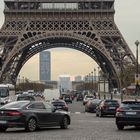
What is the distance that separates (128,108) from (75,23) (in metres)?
59.3

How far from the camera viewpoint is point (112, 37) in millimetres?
83562

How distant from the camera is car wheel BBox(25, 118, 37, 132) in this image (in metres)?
24.7

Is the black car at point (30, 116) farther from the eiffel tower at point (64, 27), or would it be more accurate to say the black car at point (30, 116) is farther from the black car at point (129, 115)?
the eiffel tower at point (64, 27)

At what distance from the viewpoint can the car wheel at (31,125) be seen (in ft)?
80.9

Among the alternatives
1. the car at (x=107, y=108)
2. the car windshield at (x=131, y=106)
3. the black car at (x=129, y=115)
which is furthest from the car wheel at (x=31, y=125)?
the car at (x=107, y=108)

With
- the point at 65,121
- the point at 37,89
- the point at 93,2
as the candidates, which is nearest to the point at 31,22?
the point at 93,2

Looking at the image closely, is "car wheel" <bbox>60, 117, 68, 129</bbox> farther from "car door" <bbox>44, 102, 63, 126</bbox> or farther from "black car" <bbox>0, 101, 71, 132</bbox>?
"car door" <bbox>44, 102, 63, 126</bbox>

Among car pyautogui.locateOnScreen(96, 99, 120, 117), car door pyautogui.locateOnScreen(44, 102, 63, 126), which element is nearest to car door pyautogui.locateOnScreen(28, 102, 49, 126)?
car door pyautogui.locateOnScreen(44, 102, 63, 126)

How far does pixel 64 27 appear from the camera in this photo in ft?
279

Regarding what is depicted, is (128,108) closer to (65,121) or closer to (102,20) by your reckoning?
(65,121)

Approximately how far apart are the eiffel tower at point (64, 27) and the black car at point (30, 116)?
57.1 m

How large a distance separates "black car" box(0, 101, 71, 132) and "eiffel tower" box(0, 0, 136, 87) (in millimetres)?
57149

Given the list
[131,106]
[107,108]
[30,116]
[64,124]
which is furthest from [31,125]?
[107,108]

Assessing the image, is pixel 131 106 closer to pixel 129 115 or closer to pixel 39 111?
pixel 129 115
